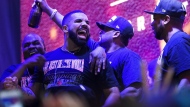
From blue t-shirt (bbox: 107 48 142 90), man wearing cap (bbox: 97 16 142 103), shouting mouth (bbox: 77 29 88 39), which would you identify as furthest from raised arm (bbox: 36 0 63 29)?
blue t-shirt (bbox: 107 48 142 90)

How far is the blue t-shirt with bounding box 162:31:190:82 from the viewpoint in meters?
1.43

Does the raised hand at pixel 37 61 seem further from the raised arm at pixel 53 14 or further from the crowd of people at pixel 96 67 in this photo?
the raised arm at pixel 53 14

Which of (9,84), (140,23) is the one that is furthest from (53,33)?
(9,84)

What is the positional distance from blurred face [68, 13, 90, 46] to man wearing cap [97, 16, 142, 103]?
0.19 metres

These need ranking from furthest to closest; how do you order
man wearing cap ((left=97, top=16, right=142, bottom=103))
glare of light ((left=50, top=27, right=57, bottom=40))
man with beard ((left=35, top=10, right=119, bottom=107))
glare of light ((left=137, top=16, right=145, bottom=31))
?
1. glare of light ((left=50, top=27, right=57, bottom=40))
2. glare of light ((left=137, top=16, right=145, bottom=31))
3. man wearing cap ((left=97, top=16, right=142, bottom=103))
4. man with beard ((left=35, top=10, right=119, bottom=107))

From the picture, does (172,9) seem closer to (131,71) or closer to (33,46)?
(131,71)

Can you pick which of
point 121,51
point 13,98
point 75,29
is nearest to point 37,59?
point 75,29

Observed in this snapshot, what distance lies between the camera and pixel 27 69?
6.30 feet

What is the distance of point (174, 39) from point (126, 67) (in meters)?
0.29

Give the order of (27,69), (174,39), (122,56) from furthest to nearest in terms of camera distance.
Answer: (27,69) → (122,56) → (174,39)

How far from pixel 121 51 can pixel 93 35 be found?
0.79 meters

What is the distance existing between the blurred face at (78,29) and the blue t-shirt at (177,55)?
42 centimetres

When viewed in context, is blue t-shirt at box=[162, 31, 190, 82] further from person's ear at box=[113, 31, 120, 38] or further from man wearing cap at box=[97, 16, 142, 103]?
person's ear at box=[113, 31, 120, 38]

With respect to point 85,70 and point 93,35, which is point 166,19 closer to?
point 85,70
